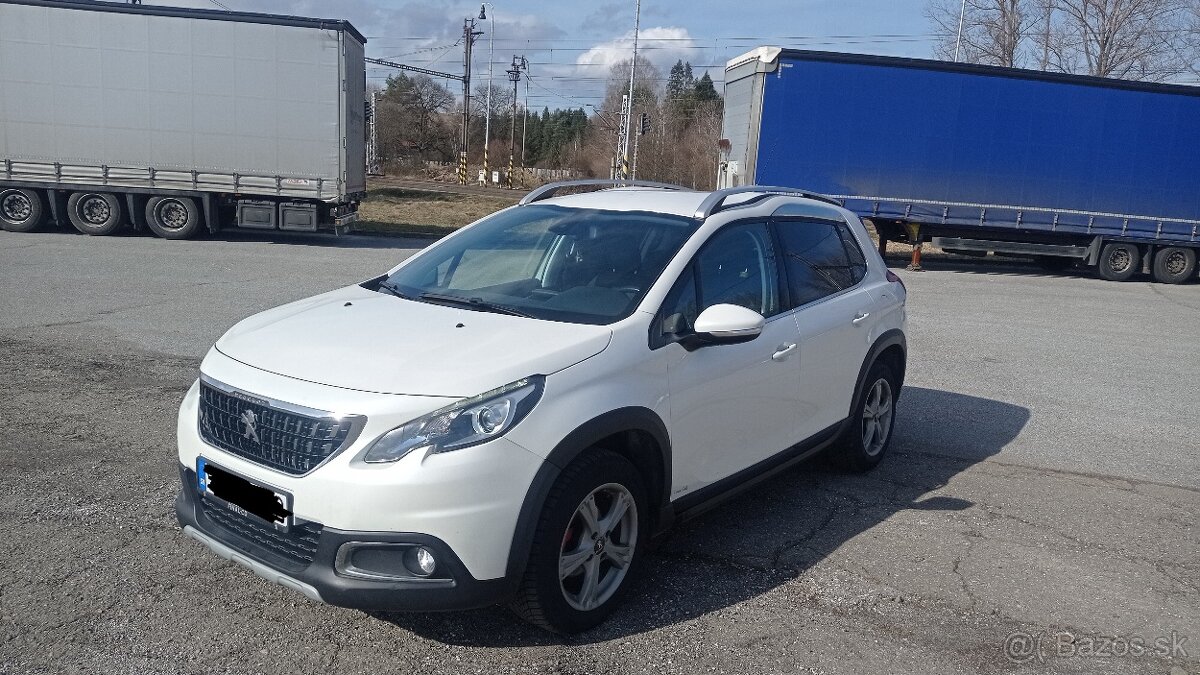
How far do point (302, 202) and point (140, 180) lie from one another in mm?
3019

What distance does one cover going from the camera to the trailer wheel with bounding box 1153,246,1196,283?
2033cm

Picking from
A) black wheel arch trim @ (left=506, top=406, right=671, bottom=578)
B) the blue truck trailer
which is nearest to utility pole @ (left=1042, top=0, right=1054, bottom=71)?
the blue truck trailer

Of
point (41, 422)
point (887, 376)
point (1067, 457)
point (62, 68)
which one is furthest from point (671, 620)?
point (62, 68)

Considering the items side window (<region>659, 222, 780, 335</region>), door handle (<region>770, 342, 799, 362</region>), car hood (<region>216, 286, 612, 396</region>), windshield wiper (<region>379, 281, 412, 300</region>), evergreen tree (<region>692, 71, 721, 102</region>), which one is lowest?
door handle (<region>770, 342, 799, 362</region>)

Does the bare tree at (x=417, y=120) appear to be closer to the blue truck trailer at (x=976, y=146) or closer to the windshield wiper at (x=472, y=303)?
the blue truck trailer at (x=976, y=146)

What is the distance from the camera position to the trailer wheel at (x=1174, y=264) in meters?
20.3

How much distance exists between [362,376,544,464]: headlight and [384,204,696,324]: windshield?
72cm

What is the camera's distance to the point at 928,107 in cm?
1911

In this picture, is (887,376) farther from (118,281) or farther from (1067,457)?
(118,281)

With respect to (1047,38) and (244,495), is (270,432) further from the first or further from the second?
(1047,38)

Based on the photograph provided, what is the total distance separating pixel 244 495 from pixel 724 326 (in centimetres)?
198

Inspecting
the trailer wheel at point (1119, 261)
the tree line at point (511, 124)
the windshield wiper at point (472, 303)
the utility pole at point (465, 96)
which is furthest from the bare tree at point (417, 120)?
the windshield wiper at point (472, 303)

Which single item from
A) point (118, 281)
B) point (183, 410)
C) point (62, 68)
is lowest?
point (118, 281)

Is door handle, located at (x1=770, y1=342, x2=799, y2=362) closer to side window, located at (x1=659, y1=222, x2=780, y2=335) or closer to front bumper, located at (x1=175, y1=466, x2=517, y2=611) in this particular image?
side window, located at (x1=659, y1=222, x2=780, y2=335)
